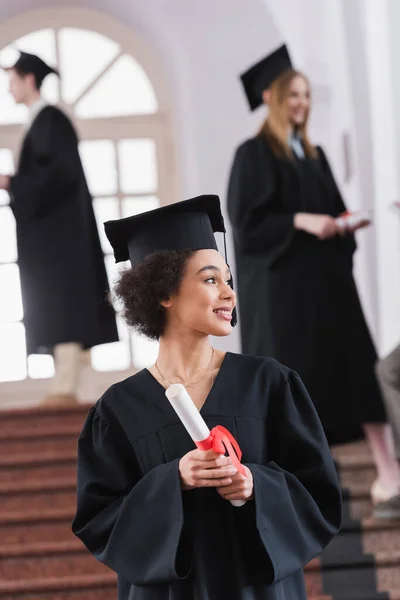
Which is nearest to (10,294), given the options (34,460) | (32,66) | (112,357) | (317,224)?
(112,357)

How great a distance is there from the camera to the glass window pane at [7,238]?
343 inches

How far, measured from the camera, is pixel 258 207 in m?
5.20

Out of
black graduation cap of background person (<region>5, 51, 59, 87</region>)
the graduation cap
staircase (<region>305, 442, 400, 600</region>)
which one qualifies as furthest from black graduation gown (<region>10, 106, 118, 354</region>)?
staircase (<region>305, 442, 400, 600</region>)

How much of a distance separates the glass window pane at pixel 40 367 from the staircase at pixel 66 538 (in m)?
2.55

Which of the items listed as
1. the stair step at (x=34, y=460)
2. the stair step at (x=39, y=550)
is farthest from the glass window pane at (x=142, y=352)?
the stair step at (x=39, y=550)

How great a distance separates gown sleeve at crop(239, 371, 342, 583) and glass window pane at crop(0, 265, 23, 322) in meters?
6.56

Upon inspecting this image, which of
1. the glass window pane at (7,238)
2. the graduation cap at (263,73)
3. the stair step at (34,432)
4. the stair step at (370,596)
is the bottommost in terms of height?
the stair step at (370,596)

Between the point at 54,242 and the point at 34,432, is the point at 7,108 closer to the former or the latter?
the point at 54,242

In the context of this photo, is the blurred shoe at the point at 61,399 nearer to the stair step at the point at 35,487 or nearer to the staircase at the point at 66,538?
the staircase at the point at 66,538

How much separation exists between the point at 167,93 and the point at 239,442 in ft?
23.1

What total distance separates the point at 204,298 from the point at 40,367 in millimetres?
6609

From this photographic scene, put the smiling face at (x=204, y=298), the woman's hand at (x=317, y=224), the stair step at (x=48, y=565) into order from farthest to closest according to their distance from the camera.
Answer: the woman's hand at (x=317, y=224), the stair step at (x=48, y=565), the smiling face at (x=204, y=298)

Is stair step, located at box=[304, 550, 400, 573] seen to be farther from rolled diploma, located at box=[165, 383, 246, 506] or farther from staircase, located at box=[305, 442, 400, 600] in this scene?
rolled diploma, located at box=[165, 383, 246, 506]

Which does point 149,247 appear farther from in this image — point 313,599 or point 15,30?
point 15,30
